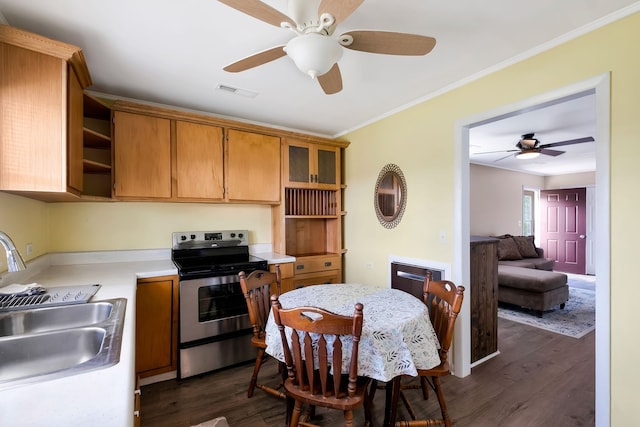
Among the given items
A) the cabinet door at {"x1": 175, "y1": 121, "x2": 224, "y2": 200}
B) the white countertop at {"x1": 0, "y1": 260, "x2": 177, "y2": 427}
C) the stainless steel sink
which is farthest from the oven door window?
the white countertop at {"x1": 0, "y1": 260, "x2": 177, "y2": 427}

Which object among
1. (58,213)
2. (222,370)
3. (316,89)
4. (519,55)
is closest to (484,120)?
(519,55)

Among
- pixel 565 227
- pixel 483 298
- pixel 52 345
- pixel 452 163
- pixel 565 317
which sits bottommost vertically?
pixel 565 317

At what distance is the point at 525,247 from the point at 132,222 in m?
6.79

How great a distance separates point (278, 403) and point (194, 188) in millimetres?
2024

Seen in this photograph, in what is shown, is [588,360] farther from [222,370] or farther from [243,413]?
[222,370]

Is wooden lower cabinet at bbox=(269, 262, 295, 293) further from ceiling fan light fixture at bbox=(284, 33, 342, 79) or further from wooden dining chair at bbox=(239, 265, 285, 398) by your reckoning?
ceiling fan light fixture at bbox=(284, 33, 342, 79)

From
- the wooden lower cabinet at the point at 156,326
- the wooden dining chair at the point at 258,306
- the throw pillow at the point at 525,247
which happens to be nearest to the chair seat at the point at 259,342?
the wooden dining chair at the point at 258,306

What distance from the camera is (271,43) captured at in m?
1.95

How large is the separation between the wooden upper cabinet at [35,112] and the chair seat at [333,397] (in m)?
1.72

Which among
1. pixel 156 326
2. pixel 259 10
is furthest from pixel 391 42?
pixel 156 326

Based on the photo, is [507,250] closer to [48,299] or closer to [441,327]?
[441,327]

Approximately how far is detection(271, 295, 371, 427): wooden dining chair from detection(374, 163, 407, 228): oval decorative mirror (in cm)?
183

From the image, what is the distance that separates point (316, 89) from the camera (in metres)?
2.61

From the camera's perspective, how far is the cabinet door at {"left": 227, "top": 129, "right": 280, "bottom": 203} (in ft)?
10.1
